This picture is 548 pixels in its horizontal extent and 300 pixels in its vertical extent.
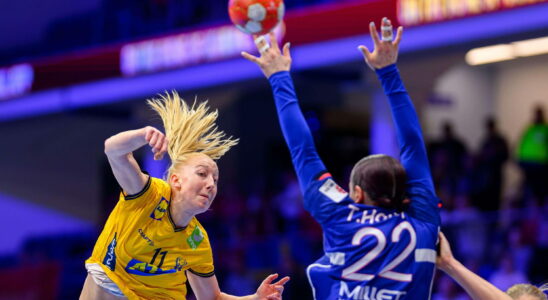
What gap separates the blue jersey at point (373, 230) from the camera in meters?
3.27

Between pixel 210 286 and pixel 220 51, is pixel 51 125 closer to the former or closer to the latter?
pixel 220 51

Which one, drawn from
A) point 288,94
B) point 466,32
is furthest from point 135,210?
point 466,32

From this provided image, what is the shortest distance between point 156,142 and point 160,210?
85 centimetres

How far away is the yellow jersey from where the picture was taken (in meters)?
4.33

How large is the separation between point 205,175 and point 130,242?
1.65 feet

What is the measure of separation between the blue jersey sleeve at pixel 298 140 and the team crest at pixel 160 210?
43.6 inches

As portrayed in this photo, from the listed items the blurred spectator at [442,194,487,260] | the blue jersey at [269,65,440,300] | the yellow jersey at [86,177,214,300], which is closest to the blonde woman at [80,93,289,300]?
the yellow jersey at [86,177,214,300]

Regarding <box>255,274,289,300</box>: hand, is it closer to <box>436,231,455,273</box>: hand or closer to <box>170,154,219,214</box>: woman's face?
<box>170,154,219,214</box>: woman's face

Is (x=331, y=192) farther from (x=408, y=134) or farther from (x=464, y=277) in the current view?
(x=464, y=277)

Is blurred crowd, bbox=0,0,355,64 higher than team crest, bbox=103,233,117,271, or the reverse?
blurred crowd, bbox=0,0,355,64

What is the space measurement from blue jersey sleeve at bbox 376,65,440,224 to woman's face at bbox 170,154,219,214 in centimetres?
120

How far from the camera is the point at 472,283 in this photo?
3.50 meters

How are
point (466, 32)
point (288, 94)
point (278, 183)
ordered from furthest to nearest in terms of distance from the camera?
point (278, 183) < point (466, 32) < point (288, 94)

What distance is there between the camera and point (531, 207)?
1001cm
